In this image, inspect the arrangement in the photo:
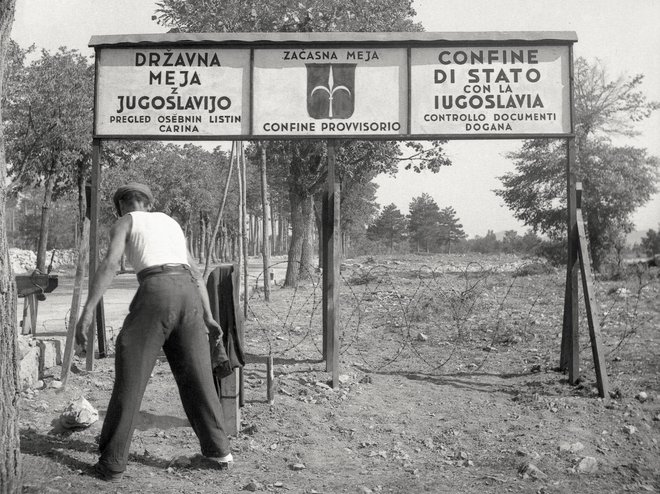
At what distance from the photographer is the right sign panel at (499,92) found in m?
7.00

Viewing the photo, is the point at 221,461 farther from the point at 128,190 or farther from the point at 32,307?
the point at 32,307

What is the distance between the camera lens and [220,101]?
7090 millimetres

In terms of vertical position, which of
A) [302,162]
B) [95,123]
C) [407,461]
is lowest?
[407,461]

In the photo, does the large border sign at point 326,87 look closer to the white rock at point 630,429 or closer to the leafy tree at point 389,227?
the white rock at point 630,429

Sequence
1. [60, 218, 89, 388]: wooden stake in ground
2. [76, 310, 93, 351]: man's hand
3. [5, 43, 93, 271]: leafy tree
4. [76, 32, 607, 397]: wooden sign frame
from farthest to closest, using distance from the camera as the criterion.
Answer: [5, 43, 93, 271]: leafy tree, [76, 32, 607, 397]: wooden sign frame, [60, 218, 89, 388]: wooden stake in ground, [76, 310, 93, 351]: man's hand

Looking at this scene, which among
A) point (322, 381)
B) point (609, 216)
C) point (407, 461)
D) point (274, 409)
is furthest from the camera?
point (609, 216)

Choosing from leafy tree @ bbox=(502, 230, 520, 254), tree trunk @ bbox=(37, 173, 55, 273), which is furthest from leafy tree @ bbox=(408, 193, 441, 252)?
tree trunk @ bbox=(37, 173, 55, 273)

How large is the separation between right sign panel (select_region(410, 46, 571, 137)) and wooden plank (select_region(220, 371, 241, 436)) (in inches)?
135

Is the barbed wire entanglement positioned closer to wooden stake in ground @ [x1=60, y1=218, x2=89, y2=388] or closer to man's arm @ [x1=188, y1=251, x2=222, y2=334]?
man's arm @ [x1=188, y1=251, x2=222, y2=334]

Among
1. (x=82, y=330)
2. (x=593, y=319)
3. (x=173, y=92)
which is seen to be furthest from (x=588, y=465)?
(x=173, y=92)

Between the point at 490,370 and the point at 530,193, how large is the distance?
2574 centimetres

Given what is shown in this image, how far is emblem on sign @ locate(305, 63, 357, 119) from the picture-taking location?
705 cm

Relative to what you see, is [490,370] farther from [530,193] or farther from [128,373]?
[530,193]

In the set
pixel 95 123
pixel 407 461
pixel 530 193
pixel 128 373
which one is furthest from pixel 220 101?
pixel 530 193
